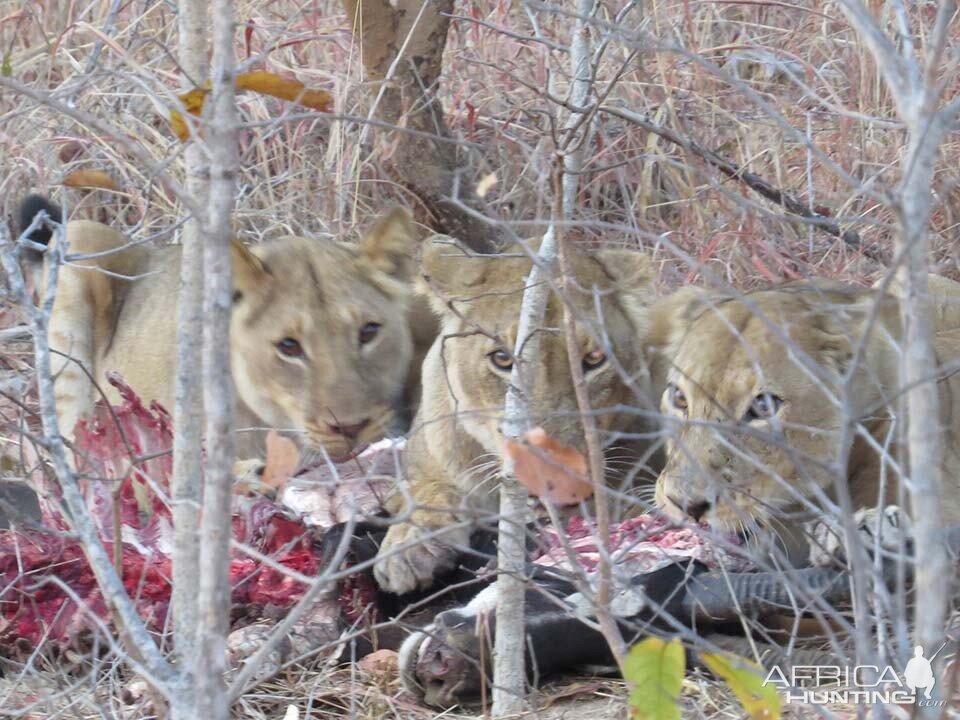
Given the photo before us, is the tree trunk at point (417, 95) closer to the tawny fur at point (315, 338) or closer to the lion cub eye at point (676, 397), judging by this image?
the tawny fur at point (315, 338)

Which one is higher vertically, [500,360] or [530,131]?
[530,131]

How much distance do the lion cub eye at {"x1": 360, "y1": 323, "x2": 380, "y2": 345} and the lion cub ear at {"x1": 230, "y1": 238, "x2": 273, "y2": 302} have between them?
31 centimetres

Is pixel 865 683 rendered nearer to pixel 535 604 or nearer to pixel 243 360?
pixel 535 604

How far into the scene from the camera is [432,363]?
3781 mm

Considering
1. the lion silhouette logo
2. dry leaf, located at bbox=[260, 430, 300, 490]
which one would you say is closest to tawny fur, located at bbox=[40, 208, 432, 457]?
dry leaf, located at bbox=[260, 430, 300, 490]

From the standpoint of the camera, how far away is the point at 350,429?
149 inches

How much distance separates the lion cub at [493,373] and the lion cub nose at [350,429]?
14 cm

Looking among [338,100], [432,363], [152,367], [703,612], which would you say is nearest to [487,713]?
[703,612]

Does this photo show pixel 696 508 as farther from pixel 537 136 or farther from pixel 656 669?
pixel 537 136

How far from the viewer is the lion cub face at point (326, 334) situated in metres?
3.82

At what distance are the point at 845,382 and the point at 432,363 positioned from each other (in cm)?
210

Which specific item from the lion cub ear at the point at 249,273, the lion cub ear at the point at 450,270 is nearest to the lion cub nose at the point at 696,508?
the lion cub ear at the point at 450,270

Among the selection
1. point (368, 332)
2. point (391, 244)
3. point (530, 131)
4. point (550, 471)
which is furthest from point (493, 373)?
point (530, 131)

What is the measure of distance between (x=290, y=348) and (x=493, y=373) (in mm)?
695
